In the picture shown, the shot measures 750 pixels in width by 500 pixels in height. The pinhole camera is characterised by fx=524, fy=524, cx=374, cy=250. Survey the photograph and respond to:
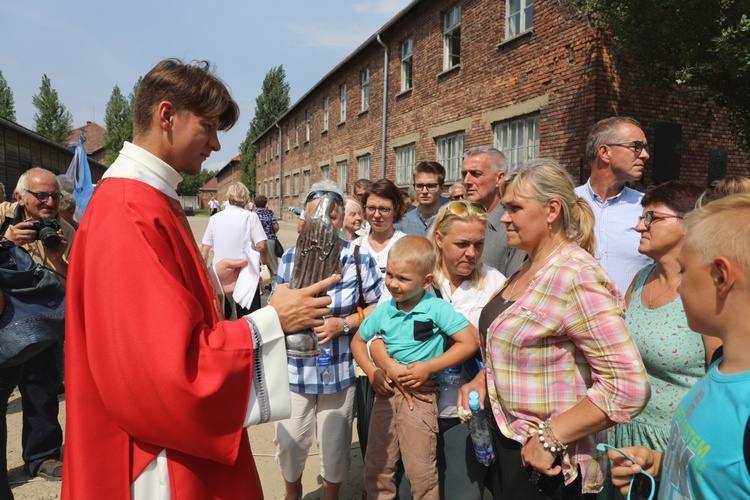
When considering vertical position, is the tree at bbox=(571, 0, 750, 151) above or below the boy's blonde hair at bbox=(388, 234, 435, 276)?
above

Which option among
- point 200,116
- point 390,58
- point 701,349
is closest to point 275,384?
point 200,116

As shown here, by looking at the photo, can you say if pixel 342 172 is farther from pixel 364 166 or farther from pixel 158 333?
pixel 158 333

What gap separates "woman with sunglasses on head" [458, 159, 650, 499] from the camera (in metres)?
1.90

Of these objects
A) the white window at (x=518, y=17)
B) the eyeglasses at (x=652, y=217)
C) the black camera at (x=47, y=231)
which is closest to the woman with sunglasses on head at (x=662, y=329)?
the eyeglasses at (x=652, y=217)

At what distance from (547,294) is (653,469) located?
670 mm

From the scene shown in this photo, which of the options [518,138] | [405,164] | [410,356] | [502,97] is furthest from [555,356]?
[405,164]

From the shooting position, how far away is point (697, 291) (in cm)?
134

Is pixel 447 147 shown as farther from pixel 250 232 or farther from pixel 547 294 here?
pixel 547 294

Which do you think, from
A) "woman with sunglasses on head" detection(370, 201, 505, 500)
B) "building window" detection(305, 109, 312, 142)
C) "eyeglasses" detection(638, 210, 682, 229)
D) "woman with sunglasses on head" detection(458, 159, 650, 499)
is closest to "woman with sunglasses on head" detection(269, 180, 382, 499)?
"woman with sunglasses on head" detection(370, 201, 505, 500)

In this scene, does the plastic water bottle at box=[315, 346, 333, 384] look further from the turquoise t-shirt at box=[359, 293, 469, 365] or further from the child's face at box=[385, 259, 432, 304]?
the child's face at box=[385, 259, 432, 304]

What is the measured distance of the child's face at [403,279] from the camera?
2727 mm

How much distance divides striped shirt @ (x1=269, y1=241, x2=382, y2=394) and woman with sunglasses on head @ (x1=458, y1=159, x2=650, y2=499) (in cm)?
103

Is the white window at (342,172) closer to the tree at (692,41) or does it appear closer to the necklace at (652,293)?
the tree at (692,41)

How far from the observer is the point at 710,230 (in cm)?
132
